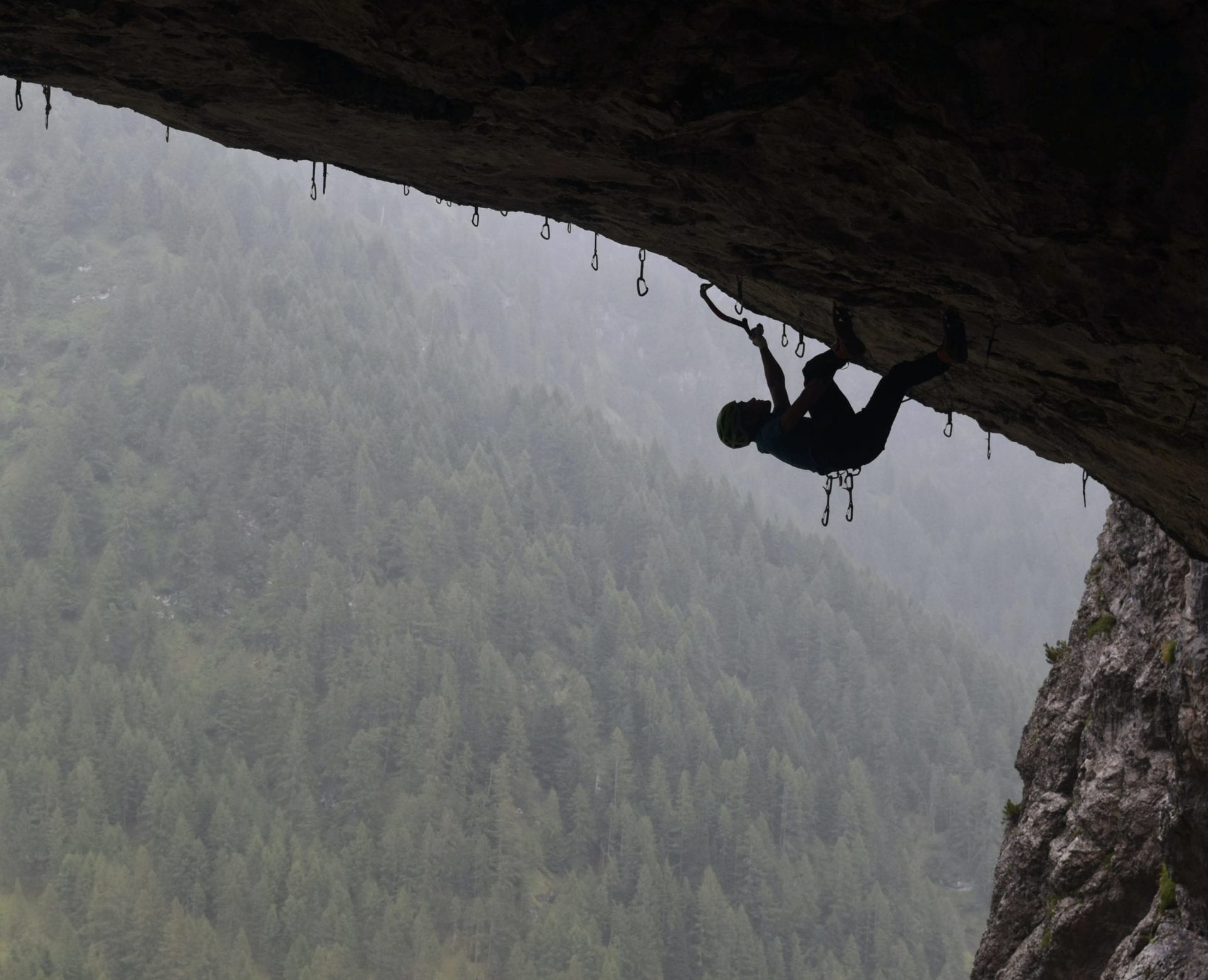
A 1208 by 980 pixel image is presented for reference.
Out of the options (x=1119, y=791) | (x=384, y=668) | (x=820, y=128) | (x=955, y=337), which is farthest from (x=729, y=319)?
(x=384, y=668)

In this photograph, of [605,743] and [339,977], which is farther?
[605,743]

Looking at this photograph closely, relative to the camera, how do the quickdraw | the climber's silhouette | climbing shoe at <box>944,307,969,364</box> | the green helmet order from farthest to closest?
the green helmet → the quickdraw → the climber's silhouette → climbing shoe at <box>944,307,969,364</box>

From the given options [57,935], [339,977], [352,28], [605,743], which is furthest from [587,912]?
[352,28]

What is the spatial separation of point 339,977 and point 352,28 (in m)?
81.8

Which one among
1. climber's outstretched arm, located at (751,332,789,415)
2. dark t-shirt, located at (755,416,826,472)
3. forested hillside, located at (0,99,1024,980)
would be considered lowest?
forested hillside, located at (0,99,1024,980)

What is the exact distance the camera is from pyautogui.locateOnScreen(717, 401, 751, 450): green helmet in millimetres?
8820

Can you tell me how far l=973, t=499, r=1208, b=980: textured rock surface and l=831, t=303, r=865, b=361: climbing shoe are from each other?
11.7 ft

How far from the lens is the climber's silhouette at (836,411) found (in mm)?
7816

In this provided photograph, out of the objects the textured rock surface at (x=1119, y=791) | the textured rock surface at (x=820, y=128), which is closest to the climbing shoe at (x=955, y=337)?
the textured rock surface at (x=820, y=128)

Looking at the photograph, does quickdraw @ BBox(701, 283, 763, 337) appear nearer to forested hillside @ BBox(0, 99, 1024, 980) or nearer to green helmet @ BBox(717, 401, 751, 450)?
green helmet @ BBox(717, 401, 751, 450)

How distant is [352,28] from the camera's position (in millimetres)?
5480

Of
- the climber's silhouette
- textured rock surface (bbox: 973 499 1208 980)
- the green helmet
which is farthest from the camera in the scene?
textured rock surface (bbox: 973 499 1208 980)

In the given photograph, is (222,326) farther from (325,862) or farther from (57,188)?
(325,862)

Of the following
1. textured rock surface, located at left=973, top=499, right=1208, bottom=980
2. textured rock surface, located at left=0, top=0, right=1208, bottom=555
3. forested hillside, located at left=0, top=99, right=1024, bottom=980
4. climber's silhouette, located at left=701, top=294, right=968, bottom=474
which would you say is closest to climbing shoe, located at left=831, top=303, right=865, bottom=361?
climber's silhouette, located at left=701, top=294, right=968, bottom=474
